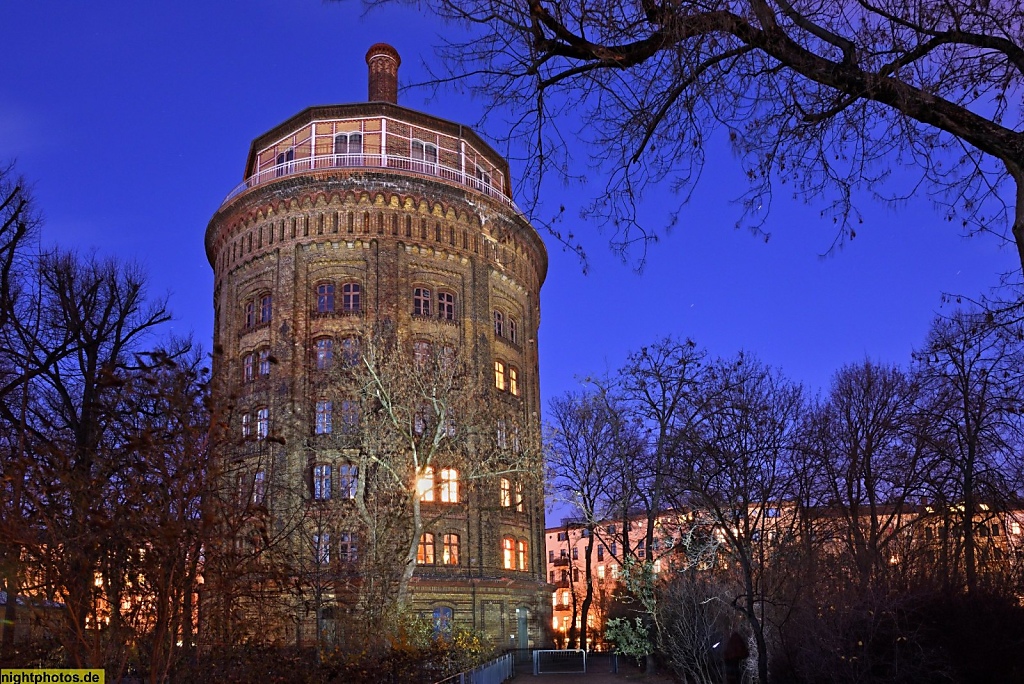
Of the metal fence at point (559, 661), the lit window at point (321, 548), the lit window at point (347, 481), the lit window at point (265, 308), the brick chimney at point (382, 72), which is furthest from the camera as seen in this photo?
the brick chimney at point (382, 72)

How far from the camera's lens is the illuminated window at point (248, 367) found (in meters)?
37.3

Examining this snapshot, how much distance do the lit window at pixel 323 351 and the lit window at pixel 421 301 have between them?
3.70 metres

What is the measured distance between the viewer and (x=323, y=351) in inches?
1423

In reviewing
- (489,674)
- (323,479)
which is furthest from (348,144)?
(489,674)

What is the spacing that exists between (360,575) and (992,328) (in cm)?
2157

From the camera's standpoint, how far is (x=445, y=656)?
67.3ft

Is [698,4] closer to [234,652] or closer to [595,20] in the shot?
[595,20]

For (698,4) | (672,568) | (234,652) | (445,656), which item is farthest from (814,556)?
(698,4)

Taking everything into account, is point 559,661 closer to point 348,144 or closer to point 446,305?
point 446,305

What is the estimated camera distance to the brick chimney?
42.8 metres

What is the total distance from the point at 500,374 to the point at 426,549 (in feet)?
27.6

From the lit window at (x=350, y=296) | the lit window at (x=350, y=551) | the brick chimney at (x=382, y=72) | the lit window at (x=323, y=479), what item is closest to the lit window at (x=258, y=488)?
the lit window at (x=350, y=551)

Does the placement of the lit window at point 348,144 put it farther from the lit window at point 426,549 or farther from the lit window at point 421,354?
the lit window at point 426,549

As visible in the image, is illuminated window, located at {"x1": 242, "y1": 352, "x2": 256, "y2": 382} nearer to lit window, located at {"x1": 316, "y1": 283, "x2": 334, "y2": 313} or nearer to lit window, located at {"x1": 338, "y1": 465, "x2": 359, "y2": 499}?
lit window, located at {"x1": 316, "y1": 283, "x2": 334, "y2": 313}
